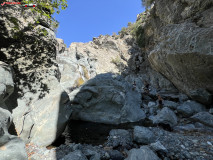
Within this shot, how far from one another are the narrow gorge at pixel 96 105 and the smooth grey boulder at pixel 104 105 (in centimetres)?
9

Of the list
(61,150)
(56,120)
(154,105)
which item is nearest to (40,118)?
(56,120)

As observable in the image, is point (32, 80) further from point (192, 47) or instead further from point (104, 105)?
point (192, 47)

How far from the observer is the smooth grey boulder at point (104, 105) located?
10.2 meters

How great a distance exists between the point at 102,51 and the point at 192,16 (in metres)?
32.5

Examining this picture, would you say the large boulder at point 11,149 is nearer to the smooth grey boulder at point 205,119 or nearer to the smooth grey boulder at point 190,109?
the smooth grey boulder at point 205,119

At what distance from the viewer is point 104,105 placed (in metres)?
11.0

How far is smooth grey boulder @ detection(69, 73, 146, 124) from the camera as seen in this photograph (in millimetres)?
10188

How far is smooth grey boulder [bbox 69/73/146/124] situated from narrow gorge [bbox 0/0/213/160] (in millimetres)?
91

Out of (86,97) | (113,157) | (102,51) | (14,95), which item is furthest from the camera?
(102,51)

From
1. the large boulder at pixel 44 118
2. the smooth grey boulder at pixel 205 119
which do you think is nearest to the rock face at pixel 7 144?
the large boulder at pixel 44 118

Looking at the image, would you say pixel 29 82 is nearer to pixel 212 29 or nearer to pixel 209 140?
pixel 209 140

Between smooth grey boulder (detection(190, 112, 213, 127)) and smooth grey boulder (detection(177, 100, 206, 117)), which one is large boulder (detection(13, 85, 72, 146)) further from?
smooth grey boulder (detection(177, 100, 206, 117))

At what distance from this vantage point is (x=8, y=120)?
11.7 feet

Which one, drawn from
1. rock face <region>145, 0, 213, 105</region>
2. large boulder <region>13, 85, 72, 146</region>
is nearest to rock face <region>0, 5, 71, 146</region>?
large boulder <region>13, 85, 72, 146</region>
